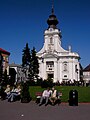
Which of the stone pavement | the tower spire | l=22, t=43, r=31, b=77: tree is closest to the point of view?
the stone pavement

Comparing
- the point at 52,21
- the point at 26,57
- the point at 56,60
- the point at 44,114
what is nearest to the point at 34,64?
the point at 26,57

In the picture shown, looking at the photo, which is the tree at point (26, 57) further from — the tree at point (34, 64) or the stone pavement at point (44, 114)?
→ the stone pavement at point (44, 114)

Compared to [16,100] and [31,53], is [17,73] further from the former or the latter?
[16,100]

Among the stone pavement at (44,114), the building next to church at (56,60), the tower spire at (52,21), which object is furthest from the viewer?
the tower spire at (52,21)

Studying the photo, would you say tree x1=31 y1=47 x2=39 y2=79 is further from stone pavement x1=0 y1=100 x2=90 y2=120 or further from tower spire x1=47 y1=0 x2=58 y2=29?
stone pavement x1=0 y1=100 x2=90 y2=120

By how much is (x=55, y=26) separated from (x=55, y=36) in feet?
17.4

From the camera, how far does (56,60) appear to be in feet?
300

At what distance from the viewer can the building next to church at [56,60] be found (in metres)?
90.9

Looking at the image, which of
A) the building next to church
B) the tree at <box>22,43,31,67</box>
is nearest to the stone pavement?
the tree at <box>22,43,31,67</box>

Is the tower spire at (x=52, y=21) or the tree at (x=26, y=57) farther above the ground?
the tower spire at (x=52, y=21)

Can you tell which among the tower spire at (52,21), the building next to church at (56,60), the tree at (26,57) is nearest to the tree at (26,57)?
the tree at (26,57)

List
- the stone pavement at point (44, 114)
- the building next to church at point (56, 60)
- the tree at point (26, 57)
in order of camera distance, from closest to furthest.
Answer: the stone pavement at point (44, 114)
the tree at point (26, 57)
the building next to church at point (56, 60)

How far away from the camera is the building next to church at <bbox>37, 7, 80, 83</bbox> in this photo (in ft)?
298

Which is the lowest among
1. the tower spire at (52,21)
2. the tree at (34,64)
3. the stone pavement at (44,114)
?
the stone pavement at (44,114)
